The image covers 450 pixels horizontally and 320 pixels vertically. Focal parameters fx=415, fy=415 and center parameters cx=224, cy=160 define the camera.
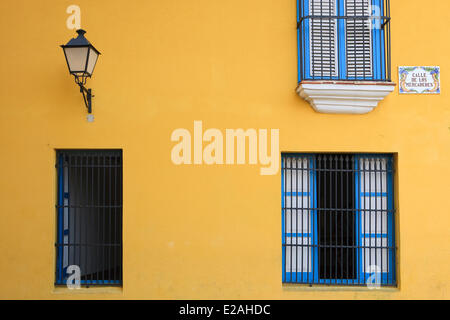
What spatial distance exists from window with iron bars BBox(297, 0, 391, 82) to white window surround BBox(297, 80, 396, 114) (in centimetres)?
29

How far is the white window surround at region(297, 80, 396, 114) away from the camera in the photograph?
18.1 feet

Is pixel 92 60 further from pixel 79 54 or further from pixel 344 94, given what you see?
pixel 344 94

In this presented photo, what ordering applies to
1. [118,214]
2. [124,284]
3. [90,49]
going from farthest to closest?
[118,214]
[124,284]
[90,49]

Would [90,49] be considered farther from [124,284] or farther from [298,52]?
[124,284]

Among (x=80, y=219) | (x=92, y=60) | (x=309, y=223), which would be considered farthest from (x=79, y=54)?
(x=309, y=223)

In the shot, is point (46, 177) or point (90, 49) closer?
point (90, 49)

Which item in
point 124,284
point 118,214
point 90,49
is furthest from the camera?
point 118,214

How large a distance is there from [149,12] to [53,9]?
1.35 meters

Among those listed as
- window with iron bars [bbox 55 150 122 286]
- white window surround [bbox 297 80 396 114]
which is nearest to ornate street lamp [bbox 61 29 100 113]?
window with iron bars [bbox 55 150 122 286]

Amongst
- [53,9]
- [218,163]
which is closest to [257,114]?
[218,163]

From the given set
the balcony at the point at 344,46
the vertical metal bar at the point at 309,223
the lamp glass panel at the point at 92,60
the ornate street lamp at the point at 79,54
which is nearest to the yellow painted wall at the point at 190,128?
the balcony at the point at 344,46

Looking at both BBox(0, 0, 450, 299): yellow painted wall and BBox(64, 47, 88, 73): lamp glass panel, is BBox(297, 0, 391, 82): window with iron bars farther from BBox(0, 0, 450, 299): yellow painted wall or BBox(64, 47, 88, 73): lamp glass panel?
BBox(64, 47, 88, 73): lamp glass panel

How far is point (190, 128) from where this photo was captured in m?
5.79

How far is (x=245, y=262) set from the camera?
18.8ft
